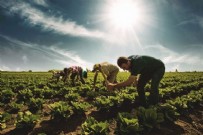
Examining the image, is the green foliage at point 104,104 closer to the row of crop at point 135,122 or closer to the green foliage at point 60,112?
the green foliage at point 60,112

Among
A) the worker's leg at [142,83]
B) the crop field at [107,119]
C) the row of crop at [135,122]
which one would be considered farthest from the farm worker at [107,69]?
the row of crop at [135,122]

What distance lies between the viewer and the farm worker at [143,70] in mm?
5996

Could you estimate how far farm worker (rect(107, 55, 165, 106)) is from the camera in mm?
5996

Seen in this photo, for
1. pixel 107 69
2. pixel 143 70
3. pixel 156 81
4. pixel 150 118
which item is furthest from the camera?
pixel 107 69

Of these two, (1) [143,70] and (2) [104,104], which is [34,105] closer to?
(2) [104,104]

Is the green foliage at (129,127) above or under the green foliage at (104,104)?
under

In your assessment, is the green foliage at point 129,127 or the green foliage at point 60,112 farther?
the green foliage at point 60,112

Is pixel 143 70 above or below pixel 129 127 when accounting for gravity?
above

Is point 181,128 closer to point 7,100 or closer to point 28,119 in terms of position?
point 28,119

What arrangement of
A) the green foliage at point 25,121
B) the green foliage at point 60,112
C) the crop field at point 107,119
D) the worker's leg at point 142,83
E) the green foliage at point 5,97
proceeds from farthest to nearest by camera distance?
the green foliage at point 5,97, the worker's leg at point 142,83, the green foliage at point 60,112, the green foliage at point 25,121, the crop field at point 107,119

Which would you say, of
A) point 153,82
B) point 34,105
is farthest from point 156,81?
point 34,105

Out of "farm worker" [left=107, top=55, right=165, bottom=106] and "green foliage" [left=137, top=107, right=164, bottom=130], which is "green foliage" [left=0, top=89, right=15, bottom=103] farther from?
"green foliage" [left=137, top=107, right=164, bottom=130]

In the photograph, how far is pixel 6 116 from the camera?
6430 millimetres

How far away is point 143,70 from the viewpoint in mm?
6684
